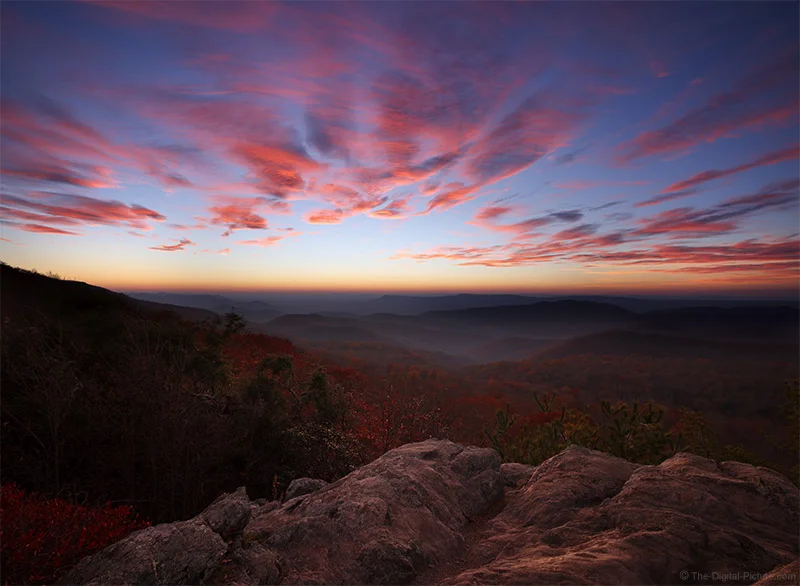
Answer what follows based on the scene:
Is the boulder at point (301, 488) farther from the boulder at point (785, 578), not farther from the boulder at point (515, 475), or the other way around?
the boulder at point (785, 578)

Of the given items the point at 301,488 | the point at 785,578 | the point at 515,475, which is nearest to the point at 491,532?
the point at 515,475

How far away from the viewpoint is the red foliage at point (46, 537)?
5.30 metres

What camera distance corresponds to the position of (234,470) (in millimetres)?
11523

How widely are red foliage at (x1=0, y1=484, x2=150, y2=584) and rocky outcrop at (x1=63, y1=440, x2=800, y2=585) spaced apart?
0.87 meters

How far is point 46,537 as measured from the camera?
5.69m

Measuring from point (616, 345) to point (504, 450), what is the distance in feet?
282

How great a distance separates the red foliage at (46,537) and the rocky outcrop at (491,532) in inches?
34.2

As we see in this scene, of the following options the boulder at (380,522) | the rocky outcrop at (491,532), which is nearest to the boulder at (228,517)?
the rocky outcrop at (491,532)

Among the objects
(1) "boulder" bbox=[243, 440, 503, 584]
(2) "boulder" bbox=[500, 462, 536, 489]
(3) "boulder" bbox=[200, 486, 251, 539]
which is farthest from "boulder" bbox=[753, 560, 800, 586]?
(3) "boulder" bbox=[200, 486, 251, 539]

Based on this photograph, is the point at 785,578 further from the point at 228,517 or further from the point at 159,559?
the point at 159,559

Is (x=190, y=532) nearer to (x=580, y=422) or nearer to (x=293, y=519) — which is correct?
(x=293, y=519)

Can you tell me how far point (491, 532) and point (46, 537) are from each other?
6.86 meters

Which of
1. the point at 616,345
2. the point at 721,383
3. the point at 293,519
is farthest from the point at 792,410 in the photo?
the point at 616,345

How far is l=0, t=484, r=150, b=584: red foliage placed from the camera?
5297 mm
